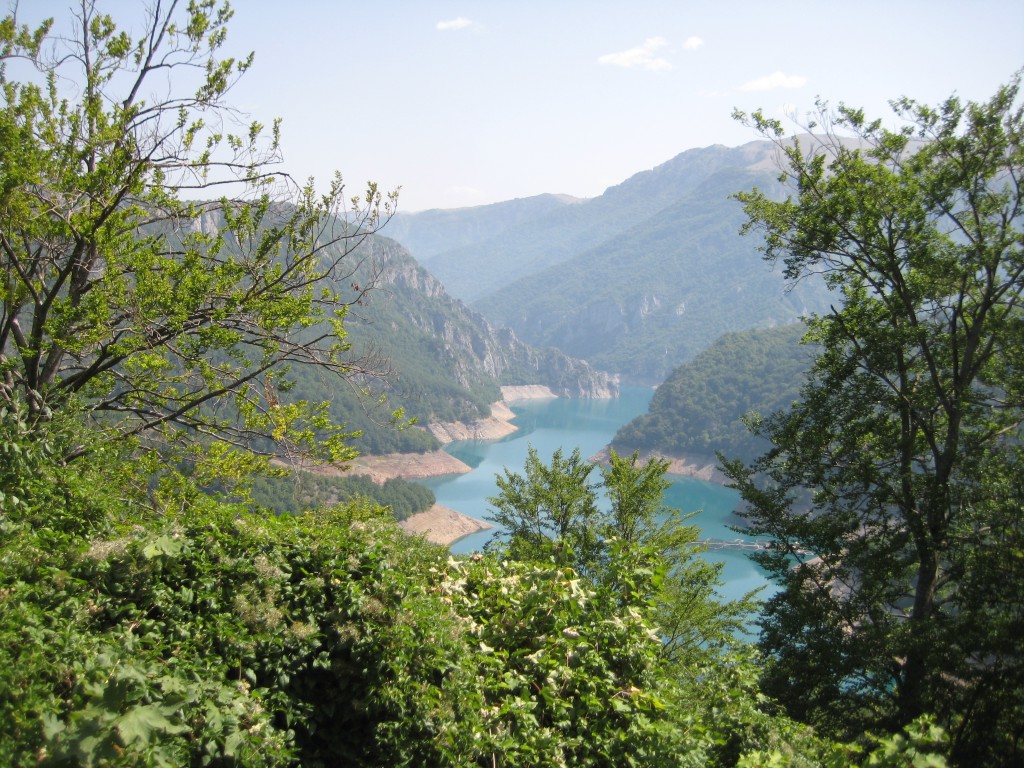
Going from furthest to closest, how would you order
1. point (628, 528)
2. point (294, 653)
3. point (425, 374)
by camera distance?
point (425, 374)
point (628, 528)
point (294, 653)

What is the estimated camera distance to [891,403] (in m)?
10.6

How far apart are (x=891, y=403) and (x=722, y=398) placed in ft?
379

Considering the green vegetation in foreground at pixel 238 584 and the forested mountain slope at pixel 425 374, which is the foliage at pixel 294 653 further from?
the forested mountain slope at pixel 425 374

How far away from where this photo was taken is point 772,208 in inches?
453

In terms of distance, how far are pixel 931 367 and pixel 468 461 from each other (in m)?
106

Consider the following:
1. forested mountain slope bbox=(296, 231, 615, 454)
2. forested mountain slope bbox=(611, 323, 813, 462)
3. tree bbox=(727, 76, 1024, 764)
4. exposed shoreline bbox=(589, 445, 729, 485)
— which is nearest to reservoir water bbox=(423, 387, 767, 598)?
exposed shoreline bbox=(589, 445, 729, 485)

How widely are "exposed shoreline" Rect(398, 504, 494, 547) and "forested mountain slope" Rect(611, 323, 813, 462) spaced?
32.8m

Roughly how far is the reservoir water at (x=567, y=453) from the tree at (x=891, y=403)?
76.4 ft

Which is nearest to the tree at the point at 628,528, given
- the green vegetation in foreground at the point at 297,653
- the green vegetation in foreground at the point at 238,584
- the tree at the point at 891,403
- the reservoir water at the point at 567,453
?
the tree at the point at 891,403

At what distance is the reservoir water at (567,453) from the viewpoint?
→ 63.3 metres

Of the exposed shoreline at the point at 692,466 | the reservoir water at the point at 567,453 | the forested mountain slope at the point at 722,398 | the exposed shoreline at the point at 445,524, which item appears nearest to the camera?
the reservoir water at the point at 567,453

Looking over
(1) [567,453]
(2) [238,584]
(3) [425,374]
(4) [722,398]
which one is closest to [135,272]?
Result: (2) [238,584]

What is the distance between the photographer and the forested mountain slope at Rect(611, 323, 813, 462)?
10838 cm

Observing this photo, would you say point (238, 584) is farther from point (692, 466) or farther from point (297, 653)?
point (692, 466)
